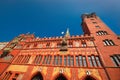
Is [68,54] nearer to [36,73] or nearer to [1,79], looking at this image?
[36,73]

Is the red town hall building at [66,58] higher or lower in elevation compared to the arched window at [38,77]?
higher

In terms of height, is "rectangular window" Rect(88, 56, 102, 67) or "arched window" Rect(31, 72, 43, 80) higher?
"rectangular window" Rect(88, 56, 102, 67)

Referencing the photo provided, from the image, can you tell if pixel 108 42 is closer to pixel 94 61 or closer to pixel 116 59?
pixel 116 59

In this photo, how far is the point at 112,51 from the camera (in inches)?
704

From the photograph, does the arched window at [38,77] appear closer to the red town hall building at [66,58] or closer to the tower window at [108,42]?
the red town hall building at [66,58]

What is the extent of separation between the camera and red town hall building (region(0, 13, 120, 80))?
1541cm

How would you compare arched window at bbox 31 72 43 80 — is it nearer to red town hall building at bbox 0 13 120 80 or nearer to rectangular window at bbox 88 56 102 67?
red town hall building at bbox 0 13 120 80

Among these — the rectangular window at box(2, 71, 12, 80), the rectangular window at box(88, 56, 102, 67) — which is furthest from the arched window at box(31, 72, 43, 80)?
the rectangular window at box(88, 56, 102, 67)

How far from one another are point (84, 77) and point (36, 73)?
7.66m

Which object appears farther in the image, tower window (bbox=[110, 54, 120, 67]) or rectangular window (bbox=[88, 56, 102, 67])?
rectangular window (bbox=[88, 56, 102, 67])

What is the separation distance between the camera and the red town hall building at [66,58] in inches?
607

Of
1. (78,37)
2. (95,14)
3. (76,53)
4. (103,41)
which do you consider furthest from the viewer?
(95,14)

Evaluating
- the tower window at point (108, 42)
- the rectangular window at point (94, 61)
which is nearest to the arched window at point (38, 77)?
the rectangular window at point (94, 61)

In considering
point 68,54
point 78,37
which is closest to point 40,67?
point 68,54
